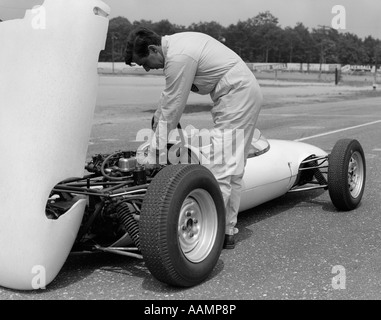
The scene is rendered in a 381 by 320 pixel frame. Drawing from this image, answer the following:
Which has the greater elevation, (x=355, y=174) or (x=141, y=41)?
(x=141, y=41)

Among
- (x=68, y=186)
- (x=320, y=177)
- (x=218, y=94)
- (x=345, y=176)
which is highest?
(x=218, y=94)

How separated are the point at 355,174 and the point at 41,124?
361 centimetres

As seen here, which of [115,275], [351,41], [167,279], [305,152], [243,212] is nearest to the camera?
[167,279]

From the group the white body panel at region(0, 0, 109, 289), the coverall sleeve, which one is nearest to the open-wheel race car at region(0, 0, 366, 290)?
the white body panel at region(0, 0, 109, 289)

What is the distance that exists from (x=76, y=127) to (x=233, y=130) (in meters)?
1.32

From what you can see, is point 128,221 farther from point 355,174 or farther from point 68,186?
point 355,174

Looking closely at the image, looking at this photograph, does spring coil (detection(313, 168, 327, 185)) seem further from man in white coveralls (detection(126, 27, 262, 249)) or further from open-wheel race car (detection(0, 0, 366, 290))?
open-wheel race car (detection(0, 0, 366, 290))

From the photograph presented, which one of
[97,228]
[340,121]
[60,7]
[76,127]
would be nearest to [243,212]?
[97,228]

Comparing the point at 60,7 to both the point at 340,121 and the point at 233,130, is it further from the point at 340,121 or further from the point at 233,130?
the point at 340,121

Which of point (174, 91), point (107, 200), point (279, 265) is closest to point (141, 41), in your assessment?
point (174, 91)

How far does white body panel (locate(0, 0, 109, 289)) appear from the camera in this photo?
145 inches

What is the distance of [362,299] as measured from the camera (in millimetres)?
3781

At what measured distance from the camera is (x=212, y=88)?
187 inches

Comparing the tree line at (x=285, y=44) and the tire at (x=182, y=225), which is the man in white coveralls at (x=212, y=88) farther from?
the tree line at (x=285, y=44)
